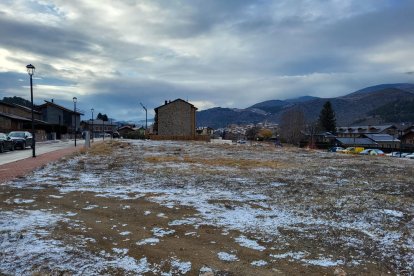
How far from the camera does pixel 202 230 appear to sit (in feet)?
20.1

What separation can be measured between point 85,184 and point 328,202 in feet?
25.0

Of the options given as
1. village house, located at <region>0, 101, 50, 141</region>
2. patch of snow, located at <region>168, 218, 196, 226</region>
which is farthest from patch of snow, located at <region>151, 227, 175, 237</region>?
village house, located at <region>0, 101, 50, 141</region>

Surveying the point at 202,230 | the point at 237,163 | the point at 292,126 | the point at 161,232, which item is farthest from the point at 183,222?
the point at 292,126

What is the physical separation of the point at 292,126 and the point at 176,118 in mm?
53681

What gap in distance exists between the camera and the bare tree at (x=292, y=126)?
108731mm

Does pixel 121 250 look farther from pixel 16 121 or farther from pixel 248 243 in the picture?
pixel 16 121

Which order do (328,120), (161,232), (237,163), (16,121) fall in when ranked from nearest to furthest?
(161,232), (237,163), (16,121), (328,120)

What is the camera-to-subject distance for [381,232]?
6.16m

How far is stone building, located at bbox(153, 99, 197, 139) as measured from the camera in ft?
235

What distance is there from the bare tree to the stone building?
44969 millimetres

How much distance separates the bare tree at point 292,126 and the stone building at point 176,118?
148 feet

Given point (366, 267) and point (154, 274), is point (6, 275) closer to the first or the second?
point (154, 274)

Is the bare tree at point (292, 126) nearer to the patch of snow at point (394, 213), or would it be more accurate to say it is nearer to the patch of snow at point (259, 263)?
the patch of snow at point (394, 213)

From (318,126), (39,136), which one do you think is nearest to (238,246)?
(39,136)
